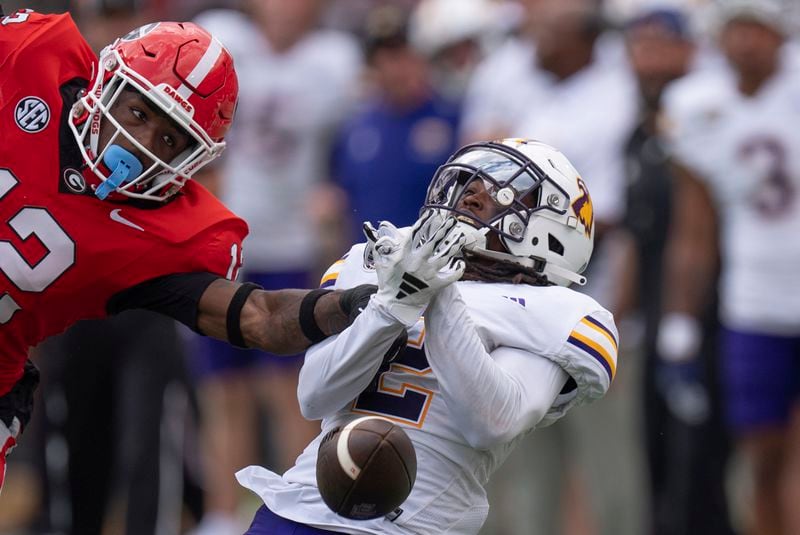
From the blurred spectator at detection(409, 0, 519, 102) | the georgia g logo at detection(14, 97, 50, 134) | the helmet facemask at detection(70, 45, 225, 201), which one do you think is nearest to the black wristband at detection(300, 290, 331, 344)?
the helmet facemask at detection(70, 45, 225, 201)

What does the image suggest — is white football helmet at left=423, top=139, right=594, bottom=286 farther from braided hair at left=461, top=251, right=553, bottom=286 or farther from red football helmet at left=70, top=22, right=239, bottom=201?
red football helmet at left=70, top=22, right=239, bottom=201

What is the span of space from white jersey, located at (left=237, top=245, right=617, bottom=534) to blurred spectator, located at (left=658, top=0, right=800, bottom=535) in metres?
2.83

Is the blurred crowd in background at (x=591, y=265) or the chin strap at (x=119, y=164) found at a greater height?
the chin strap at (x=119, y=164)

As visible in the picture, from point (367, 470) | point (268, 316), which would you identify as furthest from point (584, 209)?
point (367, 470)

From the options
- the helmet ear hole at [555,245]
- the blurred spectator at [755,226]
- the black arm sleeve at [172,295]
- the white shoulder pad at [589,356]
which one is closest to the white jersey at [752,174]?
the blurred spectator at [755,226]

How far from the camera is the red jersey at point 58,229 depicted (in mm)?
3652

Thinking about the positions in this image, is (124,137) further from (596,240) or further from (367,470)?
(596,240)

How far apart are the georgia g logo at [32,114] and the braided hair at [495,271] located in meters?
1.08

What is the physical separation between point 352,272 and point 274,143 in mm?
3842

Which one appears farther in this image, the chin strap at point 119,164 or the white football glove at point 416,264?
the chin strap at point 119,164

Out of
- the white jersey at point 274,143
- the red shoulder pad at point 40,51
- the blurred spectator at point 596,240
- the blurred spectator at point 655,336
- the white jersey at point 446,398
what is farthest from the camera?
the white jersey at point 274,143

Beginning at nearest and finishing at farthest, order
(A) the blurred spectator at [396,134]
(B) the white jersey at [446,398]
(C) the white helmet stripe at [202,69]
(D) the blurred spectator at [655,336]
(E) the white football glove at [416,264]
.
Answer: (E) the white football glove at [416,264] → (B) the white jersey at [446,398] → (C) the white helmet stripe at [202,69] → (D) the blurred spectator at [655,336] → (A) the blurred spectator at [396,134]

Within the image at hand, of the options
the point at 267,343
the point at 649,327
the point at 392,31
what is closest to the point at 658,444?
the point at 649,327

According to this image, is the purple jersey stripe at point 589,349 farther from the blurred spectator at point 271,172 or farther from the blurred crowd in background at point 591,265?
the blurred spectator at point 271,172
